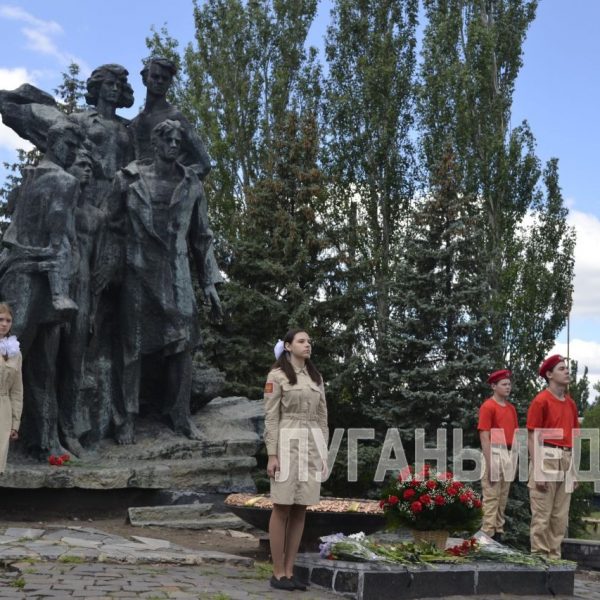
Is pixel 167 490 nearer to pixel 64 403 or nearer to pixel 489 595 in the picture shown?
pixel 64 403

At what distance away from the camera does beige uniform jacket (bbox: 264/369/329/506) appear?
5.77m

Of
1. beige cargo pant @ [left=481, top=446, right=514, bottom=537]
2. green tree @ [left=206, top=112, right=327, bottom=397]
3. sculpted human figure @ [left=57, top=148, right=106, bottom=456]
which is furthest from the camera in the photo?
green tree @ [left=206, top=112, right=327, bottom=397]

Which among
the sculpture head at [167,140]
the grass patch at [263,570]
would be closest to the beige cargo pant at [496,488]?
the grass patch at [263,570]

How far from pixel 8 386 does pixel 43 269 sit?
197 cm

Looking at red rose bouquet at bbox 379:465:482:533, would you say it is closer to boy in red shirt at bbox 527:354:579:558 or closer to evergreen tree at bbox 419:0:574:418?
boy in red shirt at bbox 527:354:579:558

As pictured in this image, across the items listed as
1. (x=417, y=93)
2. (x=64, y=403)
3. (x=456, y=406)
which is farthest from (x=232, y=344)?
(x=64, y=403)

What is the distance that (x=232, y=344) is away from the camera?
19188mm

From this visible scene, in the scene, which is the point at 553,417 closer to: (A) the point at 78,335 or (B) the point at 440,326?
(A) the point at 78,335

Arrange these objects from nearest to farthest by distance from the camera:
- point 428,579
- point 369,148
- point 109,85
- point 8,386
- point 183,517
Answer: point 428,579
point 8,386
point 183,517
point 109,85
point 369,148

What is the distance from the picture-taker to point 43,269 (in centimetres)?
911

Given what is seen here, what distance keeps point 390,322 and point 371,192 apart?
5.54 metres

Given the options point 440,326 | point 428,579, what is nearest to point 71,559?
point 428,579

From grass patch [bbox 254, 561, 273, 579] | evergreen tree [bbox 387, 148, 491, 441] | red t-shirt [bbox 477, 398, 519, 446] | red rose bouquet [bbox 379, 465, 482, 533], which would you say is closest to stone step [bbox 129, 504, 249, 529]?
grass patch [bbox 254, 561, 273, 579]

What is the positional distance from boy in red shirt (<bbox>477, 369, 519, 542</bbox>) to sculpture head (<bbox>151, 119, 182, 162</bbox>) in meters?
4.29
